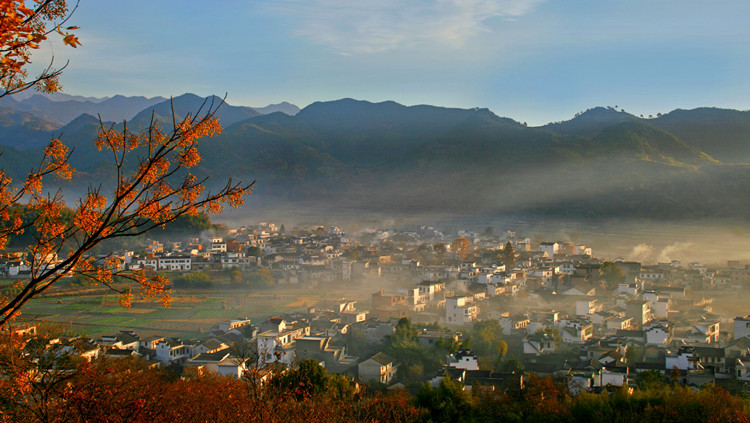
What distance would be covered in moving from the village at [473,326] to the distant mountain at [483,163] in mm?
14032

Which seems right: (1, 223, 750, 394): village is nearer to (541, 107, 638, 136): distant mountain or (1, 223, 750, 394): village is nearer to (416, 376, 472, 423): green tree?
(416, 376, 472, 423): green tree

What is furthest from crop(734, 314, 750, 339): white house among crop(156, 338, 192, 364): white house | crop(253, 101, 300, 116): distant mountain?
crop(253, 101, 300, 116): distant mountain

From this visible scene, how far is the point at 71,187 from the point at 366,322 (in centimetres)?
3690

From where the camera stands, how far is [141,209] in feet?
5.84

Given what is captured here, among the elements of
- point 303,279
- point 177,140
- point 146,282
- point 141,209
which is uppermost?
point 177,140

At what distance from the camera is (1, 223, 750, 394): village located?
7.26m

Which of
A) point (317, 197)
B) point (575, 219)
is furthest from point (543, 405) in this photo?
point (317, 197)

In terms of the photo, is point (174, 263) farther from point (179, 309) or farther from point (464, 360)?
point (464, 360)

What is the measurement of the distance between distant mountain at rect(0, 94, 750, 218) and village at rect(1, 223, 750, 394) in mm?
14032

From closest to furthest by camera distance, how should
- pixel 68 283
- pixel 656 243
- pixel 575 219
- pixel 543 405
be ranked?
pixel 543 405, pixel 68 283, pixel 656 243, pixel 575 219

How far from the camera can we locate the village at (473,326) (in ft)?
23.8

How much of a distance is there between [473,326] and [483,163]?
35.8 meters

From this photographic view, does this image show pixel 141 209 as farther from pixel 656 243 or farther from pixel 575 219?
pixel 575 219

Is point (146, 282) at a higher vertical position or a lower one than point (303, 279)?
higher
